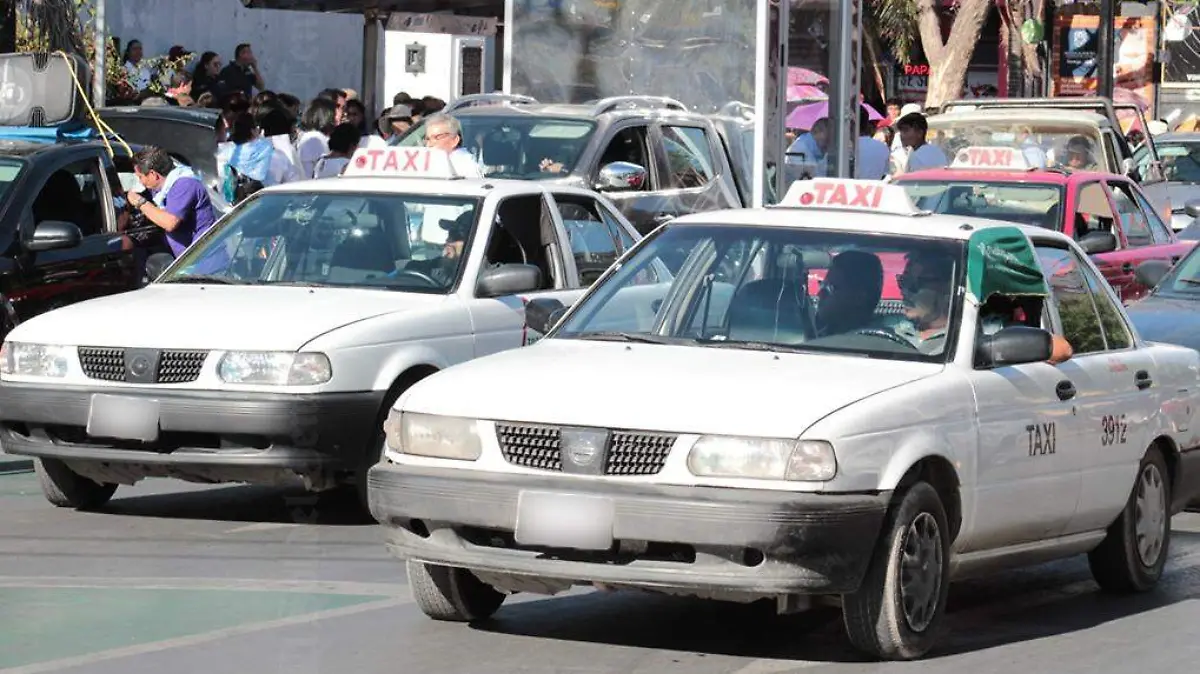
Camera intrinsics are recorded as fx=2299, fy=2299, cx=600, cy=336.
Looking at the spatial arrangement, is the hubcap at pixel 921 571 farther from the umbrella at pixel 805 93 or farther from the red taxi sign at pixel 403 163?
the umbrella at pixel 805 93

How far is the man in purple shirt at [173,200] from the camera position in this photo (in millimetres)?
13172

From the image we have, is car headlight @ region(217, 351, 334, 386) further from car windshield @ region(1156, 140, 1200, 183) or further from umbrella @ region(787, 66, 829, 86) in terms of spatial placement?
car windshield @ region(1156, 140, 1200, 183)

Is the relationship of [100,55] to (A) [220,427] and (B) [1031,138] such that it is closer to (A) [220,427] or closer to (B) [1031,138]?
(B) [1031,138]

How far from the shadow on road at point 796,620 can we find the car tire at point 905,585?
0.47 feet

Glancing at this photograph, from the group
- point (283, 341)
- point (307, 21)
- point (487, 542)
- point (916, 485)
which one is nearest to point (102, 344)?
point (283, 341)

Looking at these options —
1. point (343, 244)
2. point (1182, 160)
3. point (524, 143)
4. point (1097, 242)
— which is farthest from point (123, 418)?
point (1182, 160)

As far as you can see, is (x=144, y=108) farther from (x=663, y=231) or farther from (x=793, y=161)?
(x=663, y=231)

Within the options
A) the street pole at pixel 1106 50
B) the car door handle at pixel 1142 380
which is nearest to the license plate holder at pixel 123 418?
the car door handle at pixel 1142 380

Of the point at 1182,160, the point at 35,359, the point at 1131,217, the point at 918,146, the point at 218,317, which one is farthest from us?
the point at 1182,160

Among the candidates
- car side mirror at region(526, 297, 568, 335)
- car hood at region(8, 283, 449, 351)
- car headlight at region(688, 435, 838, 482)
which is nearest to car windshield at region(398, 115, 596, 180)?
car hood at region(8, 283, 449, 351)

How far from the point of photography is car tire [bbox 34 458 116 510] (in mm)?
9984

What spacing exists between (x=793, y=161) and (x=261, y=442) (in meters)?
10.0

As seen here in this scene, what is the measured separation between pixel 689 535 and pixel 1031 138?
50.7 feet

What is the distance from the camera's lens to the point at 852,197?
8398 mm
